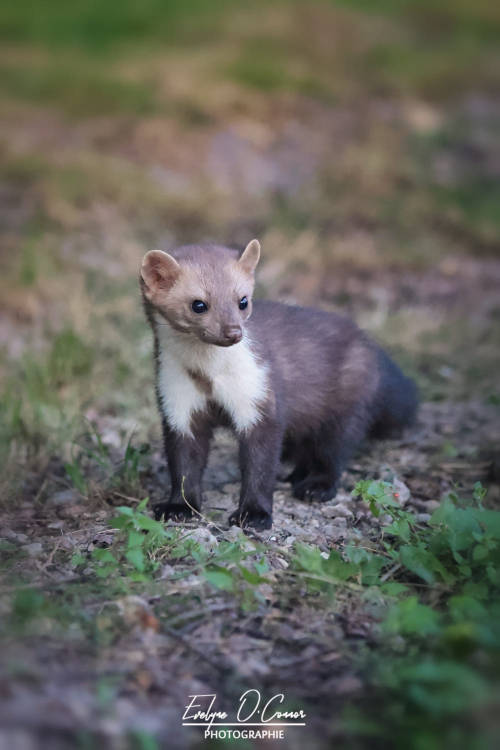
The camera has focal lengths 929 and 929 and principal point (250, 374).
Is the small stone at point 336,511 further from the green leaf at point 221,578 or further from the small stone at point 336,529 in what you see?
the green leaf at point 221,578

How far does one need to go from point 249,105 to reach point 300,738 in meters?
12.6

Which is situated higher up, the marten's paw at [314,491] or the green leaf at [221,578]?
the green leaf at [221,578]

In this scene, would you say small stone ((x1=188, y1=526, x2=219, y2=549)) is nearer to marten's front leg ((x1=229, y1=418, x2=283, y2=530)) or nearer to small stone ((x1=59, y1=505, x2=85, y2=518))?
marten's front leg ((x1=229, y1=418, x2=283, y2=530))

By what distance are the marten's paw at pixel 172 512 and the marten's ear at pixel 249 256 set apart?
1.26 m

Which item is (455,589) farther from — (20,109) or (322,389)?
(20,109)

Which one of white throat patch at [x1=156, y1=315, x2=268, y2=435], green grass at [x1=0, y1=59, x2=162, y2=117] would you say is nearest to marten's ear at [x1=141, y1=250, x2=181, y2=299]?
white throat patch at [x1=156, y1=315, x2=268, y2=435]

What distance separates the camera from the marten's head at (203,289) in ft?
14.5

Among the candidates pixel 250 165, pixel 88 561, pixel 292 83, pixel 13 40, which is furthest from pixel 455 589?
pixel 13 40

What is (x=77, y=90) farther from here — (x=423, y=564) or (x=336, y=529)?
(x=423, y=564)

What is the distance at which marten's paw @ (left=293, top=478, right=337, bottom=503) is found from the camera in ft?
17.2

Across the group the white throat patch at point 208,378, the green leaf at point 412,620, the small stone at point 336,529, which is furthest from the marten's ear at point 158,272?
the green leaf at point 412,620

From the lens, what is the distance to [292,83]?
50.2 ft

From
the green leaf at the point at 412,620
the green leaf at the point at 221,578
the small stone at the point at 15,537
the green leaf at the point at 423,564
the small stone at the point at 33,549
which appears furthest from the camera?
the small stone at the point at 15,537

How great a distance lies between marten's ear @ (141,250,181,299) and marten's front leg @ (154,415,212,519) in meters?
0.70
